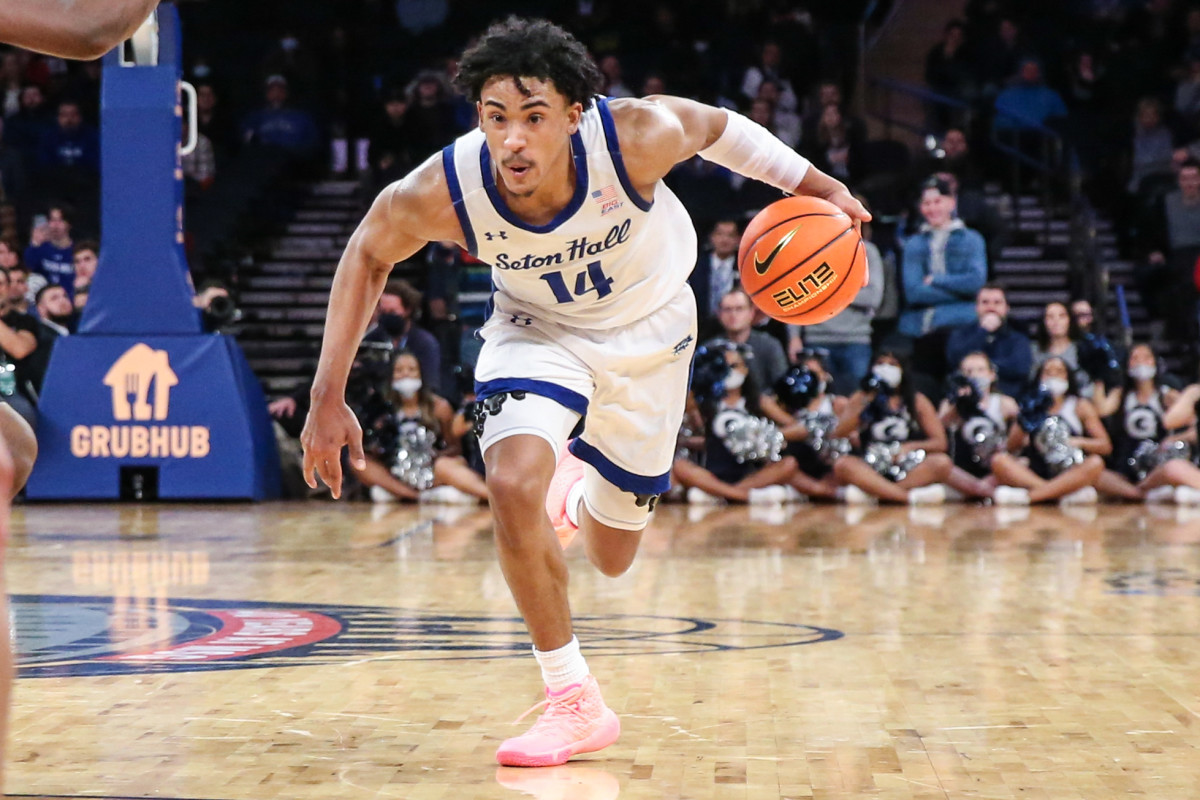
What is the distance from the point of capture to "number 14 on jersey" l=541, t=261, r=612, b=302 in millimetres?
3744

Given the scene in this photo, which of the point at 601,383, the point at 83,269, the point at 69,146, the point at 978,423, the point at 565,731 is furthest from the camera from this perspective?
the point at 69,146

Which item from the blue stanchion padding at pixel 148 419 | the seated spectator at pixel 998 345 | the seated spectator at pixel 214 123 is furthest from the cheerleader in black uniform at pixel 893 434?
the seated spectator at pixel 214 123

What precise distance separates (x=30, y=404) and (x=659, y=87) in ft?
21.4

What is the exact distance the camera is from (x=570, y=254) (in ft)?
12.1

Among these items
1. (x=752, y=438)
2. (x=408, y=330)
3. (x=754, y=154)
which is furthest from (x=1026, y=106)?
(x=754, y=154)

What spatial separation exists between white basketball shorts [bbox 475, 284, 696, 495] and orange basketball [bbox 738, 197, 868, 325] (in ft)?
0.92

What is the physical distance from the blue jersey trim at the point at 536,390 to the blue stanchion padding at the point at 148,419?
6.36 m

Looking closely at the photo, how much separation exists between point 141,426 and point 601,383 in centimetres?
664

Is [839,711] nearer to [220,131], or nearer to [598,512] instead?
[598,512]

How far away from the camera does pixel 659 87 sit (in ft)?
45.9

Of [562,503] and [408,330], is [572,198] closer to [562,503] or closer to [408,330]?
[562,503]

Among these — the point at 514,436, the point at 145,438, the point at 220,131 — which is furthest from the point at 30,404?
the point at 514,436

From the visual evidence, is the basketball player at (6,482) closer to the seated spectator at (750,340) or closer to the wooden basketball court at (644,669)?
the wooden basketball court at (644,669)

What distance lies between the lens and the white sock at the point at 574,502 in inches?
180
